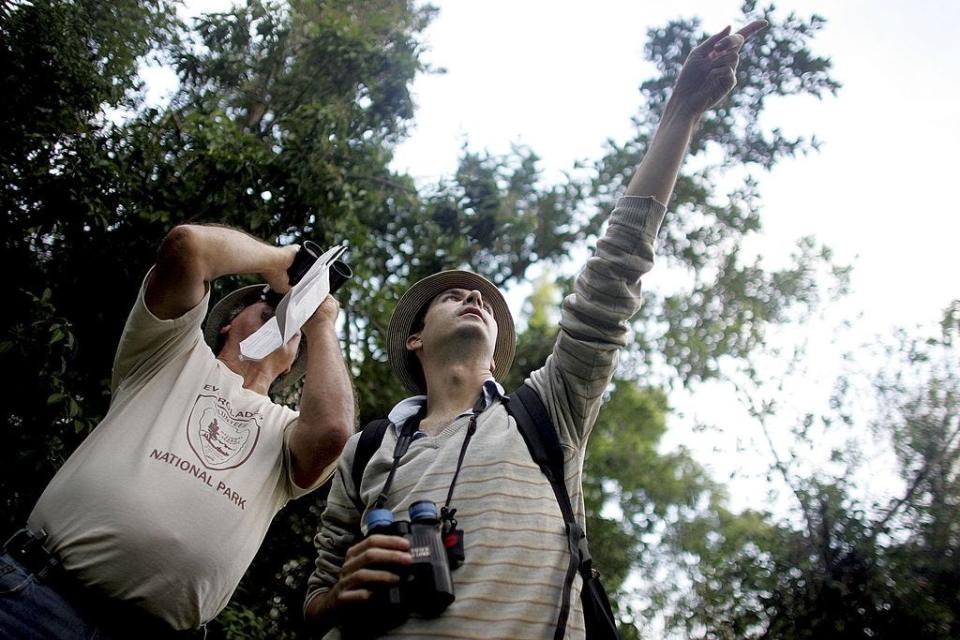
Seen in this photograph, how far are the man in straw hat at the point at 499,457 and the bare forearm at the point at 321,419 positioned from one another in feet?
0.29

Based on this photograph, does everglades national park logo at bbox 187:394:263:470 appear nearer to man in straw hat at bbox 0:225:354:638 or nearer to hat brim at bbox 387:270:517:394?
man in straw hat at bbox 0:225:354:638

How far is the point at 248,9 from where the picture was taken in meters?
7.04

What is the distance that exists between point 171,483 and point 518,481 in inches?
39.2

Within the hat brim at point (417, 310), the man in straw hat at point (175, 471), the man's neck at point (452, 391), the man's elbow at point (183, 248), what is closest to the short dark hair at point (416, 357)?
the hat brim at point (417, 310)

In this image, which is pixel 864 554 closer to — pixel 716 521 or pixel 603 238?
pixel 716 521

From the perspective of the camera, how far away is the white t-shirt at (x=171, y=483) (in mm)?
1812

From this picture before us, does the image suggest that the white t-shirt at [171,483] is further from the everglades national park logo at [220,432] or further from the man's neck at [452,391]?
the man's neck at [452,391]

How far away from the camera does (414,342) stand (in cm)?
289

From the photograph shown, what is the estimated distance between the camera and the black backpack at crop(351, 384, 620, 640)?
165 cm

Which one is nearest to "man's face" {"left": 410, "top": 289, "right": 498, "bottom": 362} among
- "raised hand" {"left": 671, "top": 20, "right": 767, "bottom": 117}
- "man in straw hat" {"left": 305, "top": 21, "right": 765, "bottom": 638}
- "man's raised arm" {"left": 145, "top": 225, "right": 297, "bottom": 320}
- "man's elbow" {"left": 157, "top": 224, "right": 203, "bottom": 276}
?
"man in straw hat" {"left": 305, "top": 21, "right": 765, "bottom": 638}

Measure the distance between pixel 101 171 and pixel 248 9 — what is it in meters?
3.23

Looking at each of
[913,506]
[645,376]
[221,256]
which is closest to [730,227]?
[645,376]

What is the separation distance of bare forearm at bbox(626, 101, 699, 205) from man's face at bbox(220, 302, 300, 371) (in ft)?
4.86

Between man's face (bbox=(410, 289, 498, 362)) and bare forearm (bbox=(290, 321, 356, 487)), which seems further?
man's face (bbox=(410, 289, 498, 362))
